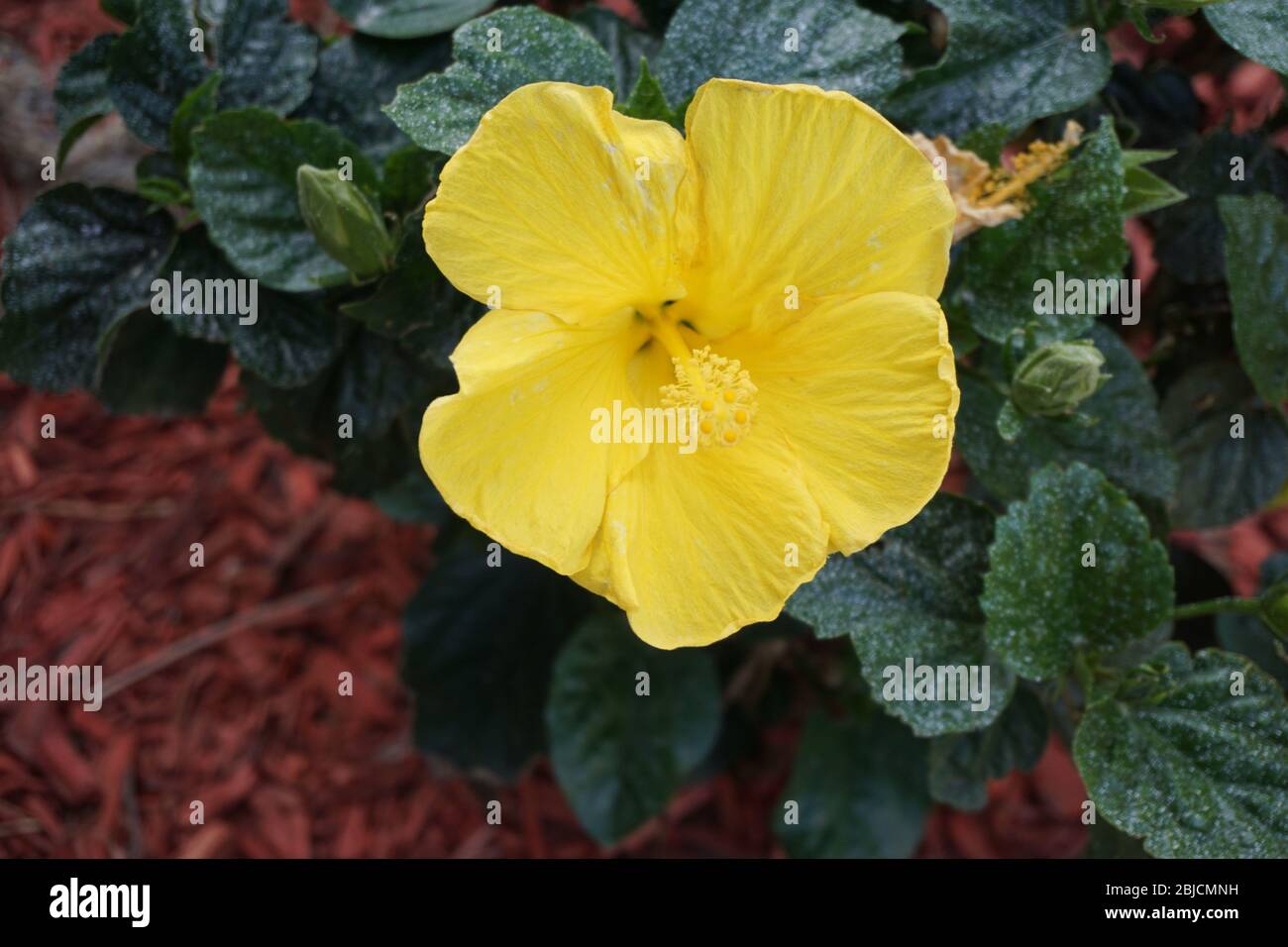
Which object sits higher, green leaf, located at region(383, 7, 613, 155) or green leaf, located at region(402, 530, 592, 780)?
green leaf, located at region(383, 7, 613, 155)

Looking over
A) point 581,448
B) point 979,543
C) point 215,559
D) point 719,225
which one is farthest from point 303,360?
point 215,559

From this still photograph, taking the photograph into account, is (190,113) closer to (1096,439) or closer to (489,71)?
(489,71)

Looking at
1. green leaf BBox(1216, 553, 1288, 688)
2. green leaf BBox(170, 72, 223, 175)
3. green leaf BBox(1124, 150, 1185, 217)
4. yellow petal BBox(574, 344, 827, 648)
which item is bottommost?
green leaf BBox(1216, 553, 1288, 688)

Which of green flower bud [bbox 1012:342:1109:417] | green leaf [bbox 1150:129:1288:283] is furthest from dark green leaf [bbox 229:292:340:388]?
green leaf [bbox 1150:129:1288:283]

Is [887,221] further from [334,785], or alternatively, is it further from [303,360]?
[334,785]

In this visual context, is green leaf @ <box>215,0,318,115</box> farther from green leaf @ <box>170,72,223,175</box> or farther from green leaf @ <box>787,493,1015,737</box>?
green leaf @ <box>787,493,1015,737</box>

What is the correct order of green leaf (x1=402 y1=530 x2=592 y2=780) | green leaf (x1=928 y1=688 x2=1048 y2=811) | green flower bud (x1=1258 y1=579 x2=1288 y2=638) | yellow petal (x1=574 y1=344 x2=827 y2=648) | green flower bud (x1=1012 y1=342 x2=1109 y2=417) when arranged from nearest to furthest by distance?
yellow petal (x1=574 y1=344 x2=827 y2=648) → green flower bud (x1=1012 y1=342 x2=1109 y2=417) → green flower bud (x1=1258 y1=579 x2=1288 y2=638) → green leaf (x1=928 y1=688 x2=1048 y2=811) → green leaf (x1=402 y1=530 x2=592 y2=780)

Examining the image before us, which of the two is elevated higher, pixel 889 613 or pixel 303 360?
pixel 303 360
